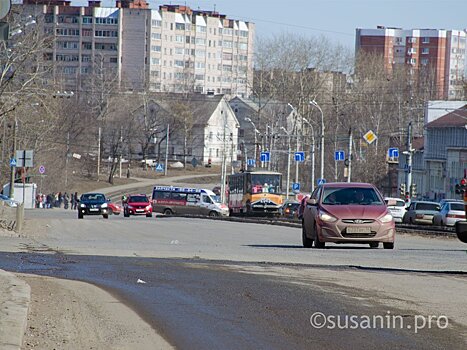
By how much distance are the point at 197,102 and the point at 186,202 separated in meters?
59.7

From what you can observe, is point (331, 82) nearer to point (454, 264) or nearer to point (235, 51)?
point (235, 51)

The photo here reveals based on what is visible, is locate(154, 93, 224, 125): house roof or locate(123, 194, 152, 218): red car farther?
locate(154, 93, 224, 125): house roof

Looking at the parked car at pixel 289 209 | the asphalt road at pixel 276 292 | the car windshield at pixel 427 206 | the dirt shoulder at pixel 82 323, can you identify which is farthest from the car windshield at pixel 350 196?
the parked car at pixel 289 209

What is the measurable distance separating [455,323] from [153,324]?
3.04 metres

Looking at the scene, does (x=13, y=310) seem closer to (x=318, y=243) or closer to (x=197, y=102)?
(x=318, y=243)

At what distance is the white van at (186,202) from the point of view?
7794cm

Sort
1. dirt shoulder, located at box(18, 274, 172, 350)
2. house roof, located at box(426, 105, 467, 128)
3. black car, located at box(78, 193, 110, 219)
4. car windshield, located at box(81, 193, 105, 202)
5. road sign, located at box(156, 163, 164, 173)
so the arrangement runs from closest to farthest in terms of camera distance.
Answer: dirt shoulder, located at box(18, 274, 172, 350)
black car, located at box(78, 193, 110, 219)
car windshield, located at box(81, 193, 105, 202)
house roof, located at box(426, 105, 467, 128)
road sign, located at box(156, 163, 164, 173)

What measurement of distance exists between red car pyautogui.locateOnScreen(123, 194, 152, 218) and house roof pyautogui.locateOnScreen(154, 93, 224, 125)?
59.3 m

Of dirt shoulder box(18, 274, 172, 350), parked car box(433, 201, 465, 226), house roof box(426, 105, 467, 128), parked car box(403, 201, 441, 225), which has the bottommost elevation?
parked car box(403, 201, 441, 225)

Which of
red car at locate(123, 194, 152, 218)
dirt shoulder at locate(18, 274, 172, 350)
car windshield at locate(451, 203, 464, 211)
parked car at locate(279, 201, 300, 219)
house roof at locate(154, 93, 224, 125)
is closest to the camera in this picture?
dirt shoulder at locate(18, 274, 172, 350)

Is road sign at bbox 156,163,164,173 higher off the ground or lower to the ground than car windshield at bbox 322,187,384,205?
lower

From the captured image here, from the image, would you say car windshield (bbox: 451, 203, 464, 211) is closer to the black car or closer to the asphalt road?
the black car

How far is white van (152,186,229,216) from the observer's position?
256 ft

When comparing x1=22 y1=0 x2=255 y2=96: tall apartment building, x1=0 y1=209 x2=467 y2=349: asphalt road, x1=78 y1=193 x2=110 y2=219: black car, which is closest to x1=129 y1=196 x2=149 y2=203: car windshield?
x1=78 y1=193 x2=110 y2=219: black car
